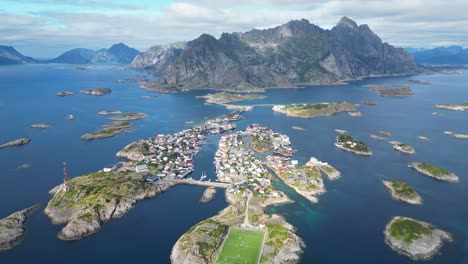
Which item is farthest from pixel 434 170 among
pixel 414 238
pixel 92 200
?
pixel 92 200

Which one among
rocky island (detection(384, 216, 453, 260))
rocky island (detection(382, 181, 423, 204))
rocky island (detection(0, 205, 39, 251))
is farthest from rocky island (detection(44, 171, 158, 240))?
rocky island (detection(382, 181, 423, 204))

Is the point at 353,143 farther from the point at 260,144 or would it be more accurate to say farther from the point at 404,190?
the point at 404,190

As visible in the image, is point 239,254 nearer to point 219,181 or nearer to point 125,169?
point 219,181

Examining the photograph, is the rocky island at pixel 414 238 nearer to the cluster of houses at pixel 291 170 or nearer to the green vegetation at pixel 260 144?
the cluster of houses at pixel 291 170

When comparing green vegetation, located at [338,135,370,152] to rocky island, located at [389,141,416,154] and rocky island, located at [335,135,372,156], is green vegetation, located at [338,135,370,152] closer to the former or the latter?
rocky island, located at [335,135,372,156]

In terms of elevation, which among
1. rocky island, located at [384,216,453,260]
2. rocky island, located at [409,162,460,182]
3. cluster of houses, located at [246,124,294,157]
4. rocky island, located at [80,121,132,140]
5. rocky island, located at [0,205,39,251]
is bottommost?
rocky island, located at [0,205,39,251]

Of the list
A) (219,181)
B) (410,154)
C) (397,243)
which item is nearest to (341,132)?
(410,154)
